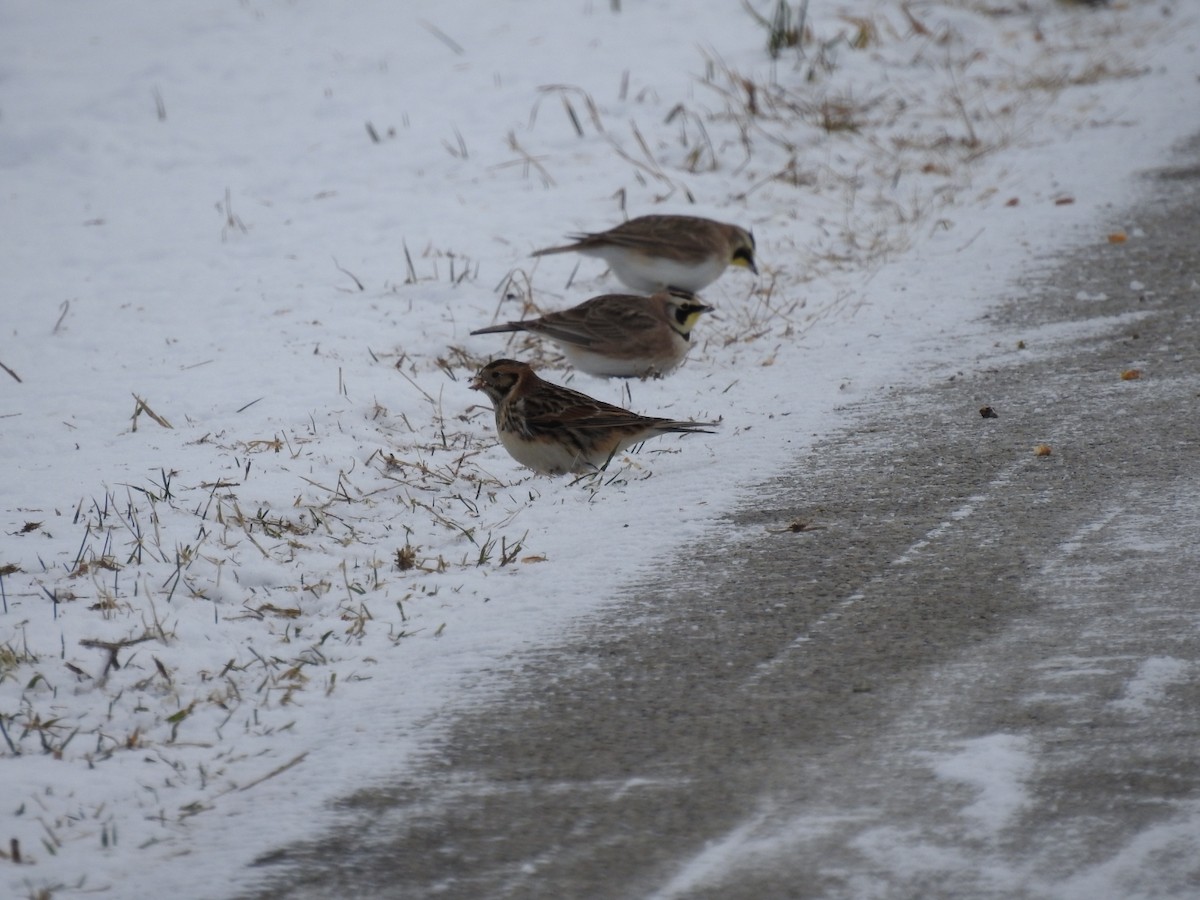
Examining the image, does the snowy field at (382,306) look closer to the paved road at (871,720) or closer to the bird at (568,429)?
the bird at (568,429)

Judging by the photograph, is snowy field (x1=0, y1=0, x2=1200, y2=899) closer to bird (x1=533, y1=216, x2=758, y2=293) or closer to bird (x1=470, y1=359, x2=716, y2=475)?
bird (x1=470, y1=359, x2=716, y2=475)

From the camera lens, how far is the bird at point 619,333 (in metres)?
6.13

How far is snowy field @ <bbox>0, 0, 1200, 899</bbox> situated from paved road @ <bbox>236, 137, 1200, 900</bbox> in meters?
0.27

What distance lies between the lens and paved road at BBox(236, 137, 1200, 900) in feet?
8.43

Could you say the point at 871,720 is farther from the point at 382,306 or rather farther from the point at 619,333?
the point at 382,306

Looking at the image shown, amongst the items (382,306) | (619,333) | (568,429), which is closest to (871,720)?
(568,429)

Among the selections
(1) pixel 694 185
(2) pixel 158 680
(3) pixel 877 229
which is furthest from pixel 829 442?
(1) pixel 694 185

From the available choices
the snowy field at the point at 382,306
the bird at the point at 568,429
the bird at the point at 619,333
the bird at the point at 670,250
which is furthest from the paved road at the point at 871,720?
the bird at the point at 670,250

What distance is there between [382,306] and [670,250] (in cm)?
162

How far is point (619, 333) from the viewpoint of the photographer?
6.11m

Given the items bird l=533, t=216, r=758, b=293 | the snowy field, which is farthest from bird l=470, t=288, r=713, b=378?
bird l=533, t=216, r=758, b=293

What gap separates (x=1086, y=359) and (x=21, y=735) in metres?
4.46

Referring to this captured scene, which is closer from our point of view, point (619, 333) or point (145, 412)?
point (145, 412)

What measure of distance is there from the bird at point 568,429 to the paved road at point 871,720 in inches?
24.2
